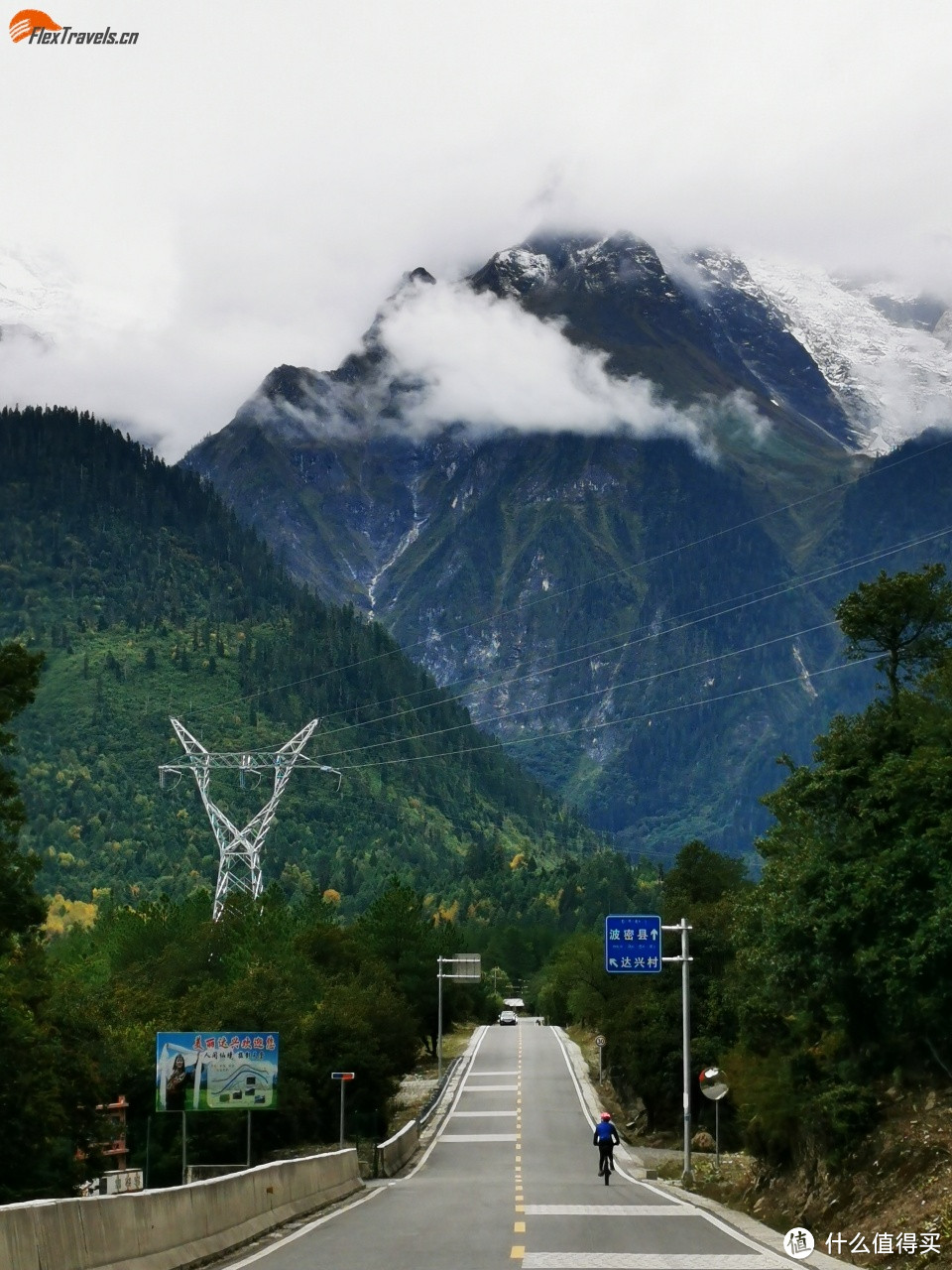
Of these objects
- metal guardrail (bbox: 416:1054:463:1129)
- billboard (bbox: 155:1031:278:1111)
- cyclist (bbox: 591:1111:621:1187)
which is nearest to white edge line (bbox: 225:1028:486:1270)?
billboard (bbox: 155:1031:278:1111)

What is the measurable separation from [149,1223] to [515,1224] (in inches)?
454

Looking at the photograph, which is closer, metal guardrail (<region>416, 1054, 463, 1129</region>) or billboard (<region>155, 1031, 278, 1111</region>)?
billboard (<region>155, 1031, 278, 1111</region>)

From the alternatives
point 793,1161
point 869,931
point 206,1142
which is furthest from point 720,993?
point 869,931

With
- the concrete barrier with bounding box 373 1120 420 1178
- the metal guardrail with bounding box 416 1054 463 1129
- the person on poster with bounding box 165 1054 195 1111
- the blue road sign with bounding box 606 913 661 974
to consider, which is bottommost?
the metal guardrail with bounding box 416 1054 463 1129

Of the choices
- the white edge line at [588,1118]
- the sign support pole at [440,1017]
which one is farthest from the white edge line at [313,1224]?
the sign support pole at [440,1017]

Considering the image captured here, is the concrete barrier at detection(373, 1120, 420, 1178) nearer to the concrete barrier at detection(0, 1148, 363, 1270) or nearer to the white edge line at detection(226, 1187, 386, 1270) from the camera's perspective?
the white edge line at detection(226, 1187, 386, 1270)

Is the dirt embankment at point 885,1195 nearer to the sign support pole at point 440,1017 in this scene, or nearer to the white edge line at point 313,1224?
the white edge line at point 313,1224

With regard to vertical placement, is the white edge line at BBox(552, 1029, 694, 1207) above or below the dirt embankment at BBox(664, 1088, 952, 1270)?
below

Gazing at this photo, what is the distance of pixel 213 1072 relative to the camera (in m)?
53.7

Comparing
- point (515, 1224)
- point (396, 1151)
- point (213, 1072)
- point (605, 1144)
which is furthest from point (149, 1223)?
point (396, 1151)

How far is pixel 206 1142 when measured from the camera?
72500mm

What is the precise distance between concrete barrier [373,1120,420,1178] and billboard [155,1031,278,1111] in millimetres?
4661

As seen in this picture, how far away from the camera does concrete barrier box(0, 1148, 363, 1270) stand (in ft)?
57.5

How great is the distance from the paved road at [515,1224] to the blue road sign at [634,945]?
715 centimetres
